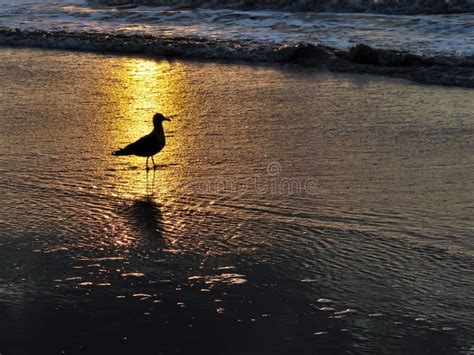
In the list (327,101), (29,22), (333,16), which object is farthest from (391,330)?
(29,22)

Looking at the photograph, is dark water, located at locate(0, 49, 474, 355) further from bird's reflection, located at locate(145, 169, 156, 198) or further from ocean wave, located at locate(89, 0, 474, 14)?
ocean wave, located at locate(89, 0, 474, 14)

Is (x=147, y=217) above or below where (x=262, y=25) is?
below

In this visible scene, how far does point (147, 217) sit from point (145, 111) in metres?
3.33

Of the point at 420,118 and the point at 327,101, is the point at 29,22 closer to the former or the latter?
the point at 327,101

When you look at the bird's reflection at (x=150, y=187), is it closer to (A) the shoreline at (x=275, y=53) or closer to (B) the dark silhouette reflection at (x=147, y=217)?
(B) the dark silhouette reflection at (x=147, y=217)

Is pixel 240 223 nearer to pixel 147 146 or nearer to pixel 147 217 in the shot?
pixel 147 217

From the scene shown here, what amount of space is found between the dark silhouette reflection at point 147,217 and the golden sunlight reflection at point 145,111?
0.74ft

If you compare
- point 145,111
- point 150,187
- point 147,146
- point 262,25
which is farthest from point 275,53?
point 150,187

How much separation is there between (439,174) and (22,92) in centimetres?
521

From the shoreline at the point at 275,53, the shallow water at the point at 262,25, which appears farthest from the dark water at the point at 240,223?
the shallow water at the point at 262,25

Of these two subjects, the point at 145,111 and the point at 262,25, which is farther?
the point at 262,25

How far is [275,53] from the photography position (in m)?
12.8

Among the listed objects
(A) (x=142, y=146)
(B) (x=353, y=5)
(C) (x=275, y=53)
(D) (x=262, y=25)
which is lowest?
(A) (x=142, y=146)

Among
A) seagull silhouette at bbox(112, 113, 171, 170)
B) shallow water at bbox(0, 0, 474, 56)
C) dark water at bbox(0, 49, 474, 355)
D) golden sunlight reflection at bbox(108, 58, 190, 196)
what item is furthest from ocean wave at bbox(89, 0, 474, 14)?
seagull silhouette at bbox(112, 113, 171, 170)
